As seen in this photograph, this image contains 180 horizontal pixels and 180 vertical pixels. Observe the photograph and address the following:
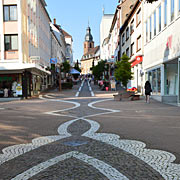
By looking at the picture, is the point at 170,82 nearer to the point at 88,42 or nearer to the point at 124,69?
the point at 124,69

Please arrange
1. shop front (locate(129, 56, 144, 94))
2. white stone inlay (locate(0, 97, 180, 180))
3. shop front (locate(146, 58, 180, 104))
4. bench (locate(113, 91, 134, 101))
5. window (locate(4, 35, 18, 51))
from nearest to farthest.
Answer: white stone inlay (locate(0, 97, 180, 180)) → shop front (locate(146, 58, 180, 104)) → bench (locate(113, 91, 134, 101)) → window (locate(4, 35, 18, 51)) → shop front (locate(129, 56, 144, 94))

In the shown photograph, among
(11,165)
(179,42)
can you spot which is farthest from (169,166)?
(179,42)

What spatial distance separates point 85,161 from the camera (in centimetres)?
441

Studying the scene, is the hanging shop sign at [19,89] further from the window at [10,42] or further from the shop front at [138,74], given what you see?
the shop front at [138,74]

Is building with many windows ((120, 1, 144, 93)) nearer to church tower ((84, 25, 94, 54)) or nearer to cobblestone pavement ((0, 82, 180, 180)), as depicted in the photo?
cobblestone pavement ((0, 82, 180, 180))

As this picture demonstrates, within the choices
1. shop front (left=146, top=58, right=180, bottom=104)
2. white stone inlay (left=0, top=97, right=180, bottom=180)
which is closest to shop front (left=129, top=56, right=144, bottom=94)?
shop front (left=146, top=58, right=180, bottom=104)

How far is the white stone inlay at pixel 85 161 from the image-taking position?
12.2 ft

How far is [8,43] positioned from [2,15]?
278cm

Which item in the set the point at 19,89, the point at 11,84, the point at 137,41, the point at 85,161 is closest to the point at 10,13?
the point at 11,84

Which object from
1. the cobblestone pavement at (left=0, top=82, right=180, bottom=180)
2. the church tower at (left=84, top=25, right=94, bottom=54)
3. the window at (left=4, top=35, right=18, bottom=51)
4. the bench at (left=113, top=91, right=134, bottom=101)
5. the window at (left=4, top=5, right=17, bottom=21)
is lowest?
the cobblestone pavement at (left=0, top=82, right=180, bottom=180)

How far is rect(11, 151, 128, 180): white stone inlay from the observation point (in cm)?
371

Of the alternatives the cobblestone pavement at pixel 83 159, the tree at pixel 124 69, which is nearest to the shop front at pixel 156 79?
the tree at pixel 124 69

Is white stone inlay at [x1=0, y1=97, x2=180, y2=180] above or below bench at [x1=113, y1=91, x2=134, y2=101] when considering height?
below

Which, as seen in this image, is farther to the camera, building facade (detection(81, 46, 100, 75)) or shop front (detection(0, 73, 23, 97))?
building facade (detection(81, 46, 100, 75))
